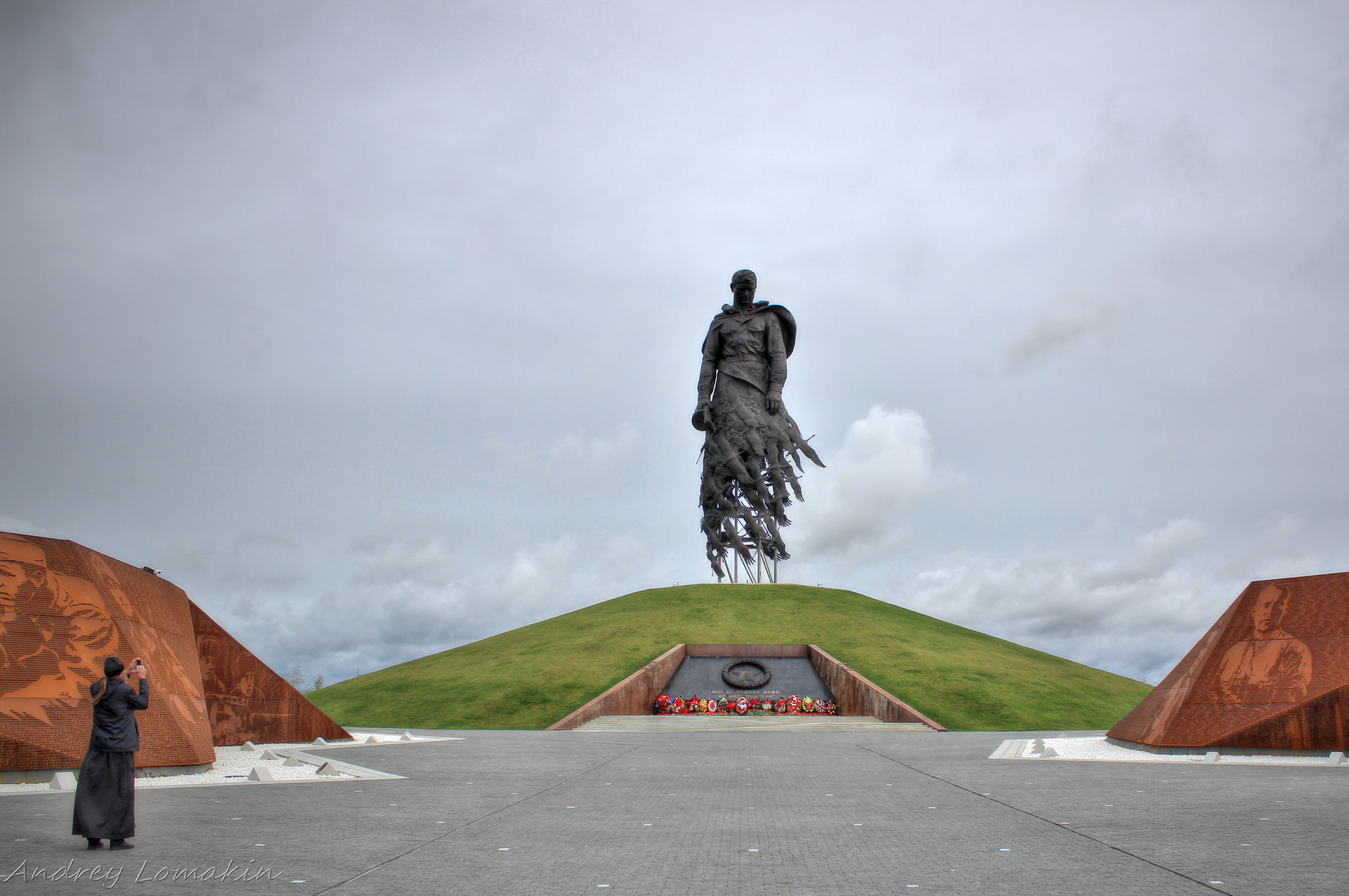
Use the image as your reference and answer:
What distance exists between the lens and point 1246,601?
1339 cm

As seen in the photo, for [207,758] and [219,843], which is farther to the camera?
[207,758]

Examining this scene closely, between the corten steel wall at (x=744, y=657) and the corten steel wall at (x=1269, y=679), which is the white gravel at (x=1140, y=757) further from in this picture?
the corten steel wall at (x=744, y=657)

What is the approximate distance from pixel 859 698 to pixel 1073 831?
16.0 metres

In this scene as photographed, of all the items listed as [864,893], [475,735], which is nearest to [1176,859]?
[864,893]

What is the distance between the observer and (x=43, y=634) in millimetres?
9859

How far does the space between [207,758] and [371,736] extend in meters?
5.46

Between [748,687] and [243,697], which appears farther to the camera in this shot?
[748,687]

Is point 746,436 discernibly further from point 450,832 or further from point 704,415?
point 450,832

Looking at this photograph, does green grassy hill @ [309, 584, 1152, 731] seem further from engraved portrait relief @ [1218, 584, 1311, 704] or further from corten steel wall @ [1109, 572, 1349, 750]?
engraved portrait relief @ [1218, 584, 1311, 704]

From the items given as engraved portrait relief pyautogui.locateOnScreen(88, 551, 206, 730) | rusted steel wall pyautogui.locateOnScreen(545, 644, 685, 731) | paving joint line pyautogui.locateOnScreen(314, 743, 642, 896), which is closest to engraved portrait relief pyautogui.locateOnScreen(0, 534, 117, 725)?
engraved portrait relief pyautogui.locateOnScreen(88, 551, 206, 730)

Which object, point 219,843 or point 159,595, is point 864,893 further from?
point 159,595

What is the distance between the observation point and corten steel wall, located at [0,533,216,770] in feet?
30.1

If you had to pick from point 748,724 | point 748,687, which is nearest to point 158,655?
point 748,724

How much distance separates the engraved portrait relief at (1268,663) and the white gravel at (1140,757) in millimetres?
738
